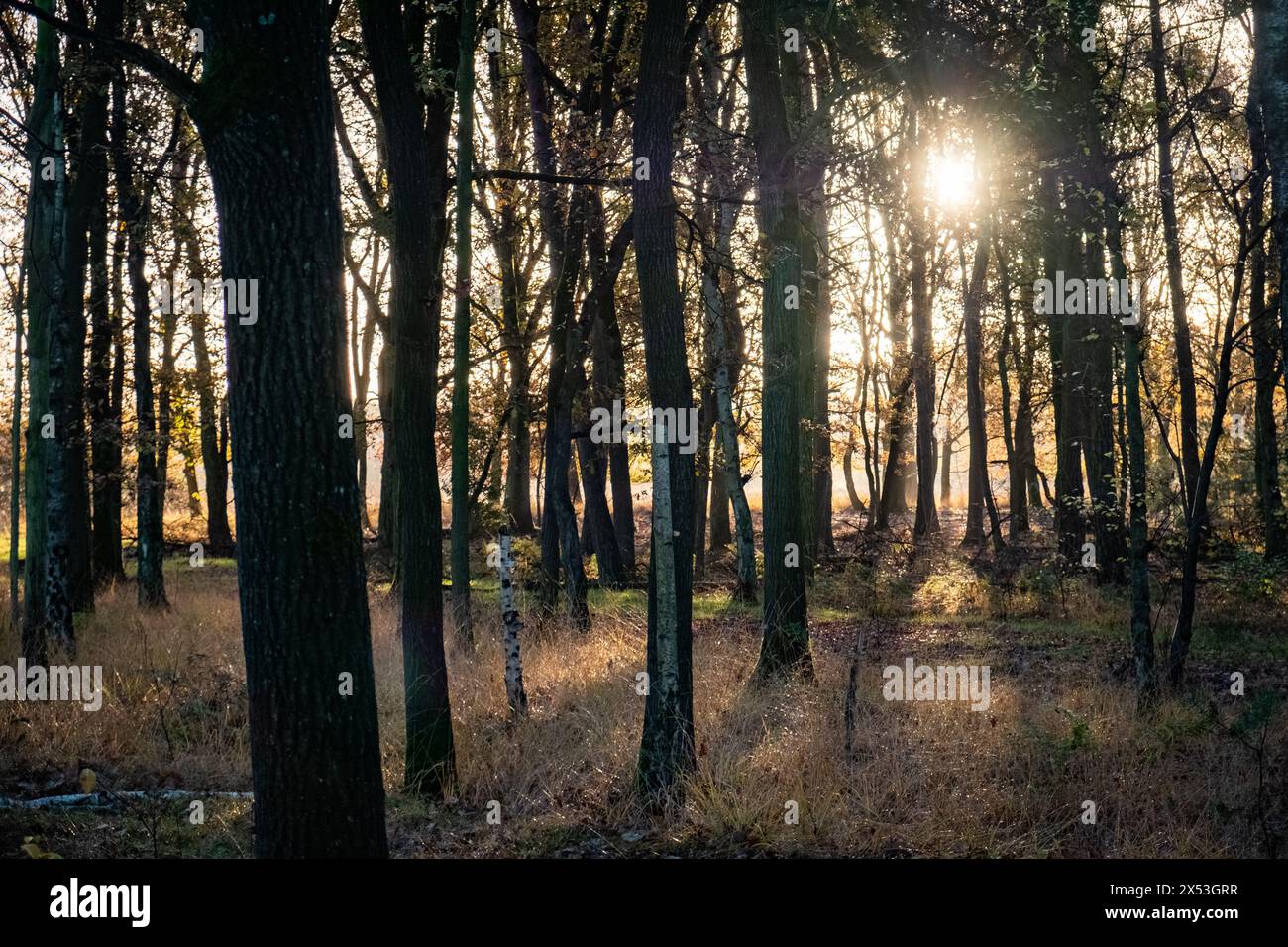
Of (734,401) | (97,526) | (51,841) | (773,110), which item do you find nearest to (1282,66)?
(773,110)

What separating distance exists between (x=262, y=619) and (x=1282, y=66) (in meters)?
7.17

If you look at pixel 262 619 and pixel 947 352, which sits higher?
pixel 947 352

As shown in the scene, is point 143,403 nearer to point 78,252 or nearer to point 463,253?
point 78,252

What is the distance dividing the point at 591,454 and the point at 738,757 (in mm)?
11177

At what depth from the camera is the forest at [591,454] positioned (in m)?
4.48

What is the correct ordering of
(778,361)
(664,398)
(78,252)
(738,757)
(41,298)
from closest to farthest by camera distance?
(664,398)
(738,757)
(778,361)
(41,298)
(78,252)

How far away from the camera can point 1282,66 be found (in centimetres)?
657

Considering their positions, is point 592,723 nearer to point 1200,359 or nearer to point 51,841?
point 51,841

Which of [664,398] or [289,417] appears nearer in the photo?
[289,417]

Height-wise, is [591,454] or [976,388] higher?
[976,388]

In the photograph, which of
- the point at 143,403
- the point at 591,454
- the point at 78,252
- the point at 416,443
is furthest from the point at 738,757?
the point at 143,403

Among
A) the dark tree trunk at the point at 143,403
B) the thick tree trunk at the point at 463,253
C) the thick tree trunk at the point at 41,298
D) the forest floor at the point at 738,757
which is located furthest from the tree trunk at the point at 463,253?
the dark tree trunk at the point at 143,403

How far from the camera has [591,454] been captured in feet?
59.3

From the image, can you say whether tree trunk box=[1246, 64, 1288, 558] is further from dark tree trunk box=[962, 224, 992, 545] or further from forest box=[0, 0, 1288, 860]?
dark tree trunk box=[962, 224, 992, 545]
